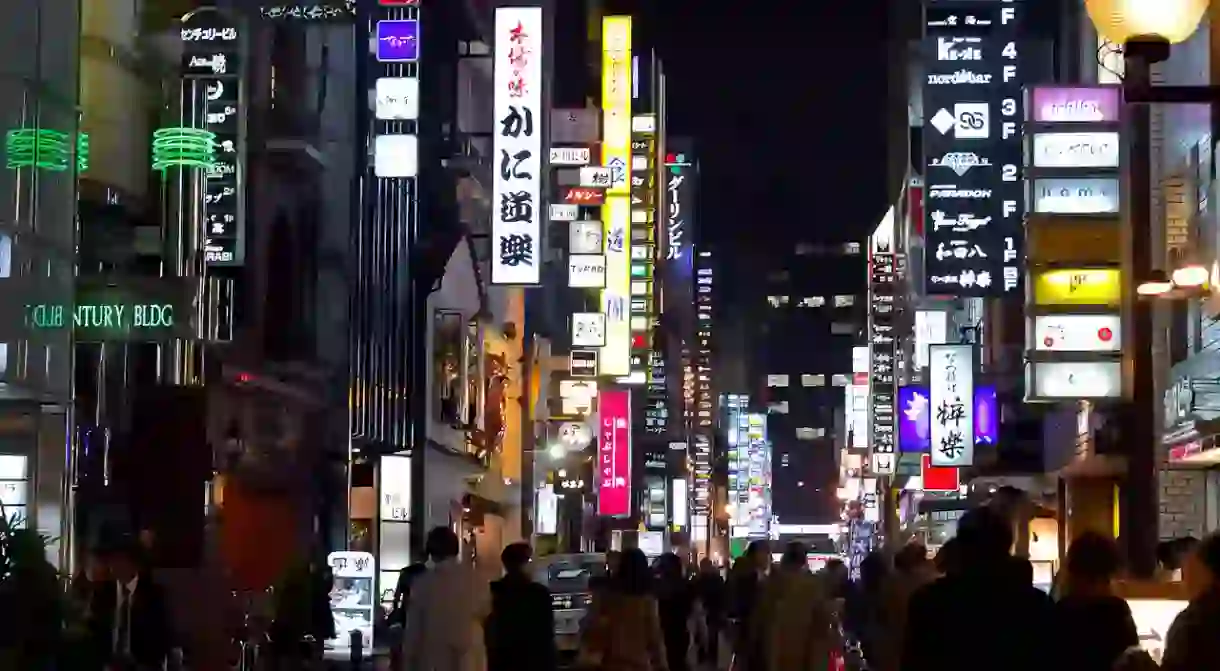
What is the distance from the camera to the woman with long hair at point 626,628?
13.1 meters

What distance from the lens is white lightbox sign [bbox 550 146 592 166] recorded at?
35.6m

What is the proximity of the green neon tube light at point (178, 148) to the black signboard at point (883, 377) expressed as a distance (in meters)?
39.3

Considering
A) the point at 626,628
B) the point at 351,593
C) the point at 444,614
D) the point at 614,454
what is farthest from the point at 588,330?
the point at 444,614

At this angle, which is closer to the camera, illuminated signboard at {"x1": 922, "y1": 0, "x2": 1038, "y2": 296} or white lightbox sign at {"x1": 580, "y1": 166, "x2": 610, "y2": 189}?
illuminated signboard at {"x1": 922, "y1": 0, "x2": 1038, "y2": 296}

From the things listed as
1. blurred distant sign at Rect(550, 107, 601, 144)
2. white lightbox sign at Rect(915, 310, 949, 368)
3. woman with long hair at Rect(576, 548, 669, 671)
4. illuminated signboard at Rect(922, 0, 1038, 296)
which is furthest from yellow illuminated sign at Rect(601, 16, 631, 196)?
woman with long hair at Rect(576, 548, 669, 671)

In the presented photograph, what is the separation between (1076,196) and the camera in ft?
73.3

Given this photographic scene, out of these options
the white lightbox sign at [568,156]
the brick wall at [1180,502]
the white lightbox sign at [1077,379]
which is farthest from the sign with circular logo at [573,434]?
the white lightbox sign at [1077,379]

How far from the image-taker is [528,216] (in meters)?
28.3

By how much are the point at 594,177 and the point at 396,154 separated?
9.08 metres

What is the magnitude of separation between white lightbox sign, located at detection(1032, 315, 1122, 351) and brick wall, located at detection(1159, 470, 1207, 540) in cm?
363

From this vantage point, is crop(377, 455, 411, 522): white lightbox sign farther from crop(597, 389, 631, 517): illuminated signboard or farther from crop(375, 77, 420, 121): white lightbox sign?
crop(597, 389, 631, 517): illuminated signboard

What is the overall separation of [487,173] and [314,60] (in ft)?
28.4

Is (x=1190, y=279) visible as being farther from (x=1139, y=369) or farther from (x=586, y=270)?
(x=586, y=270)

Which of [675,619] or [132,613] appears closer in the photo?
[132,613]
